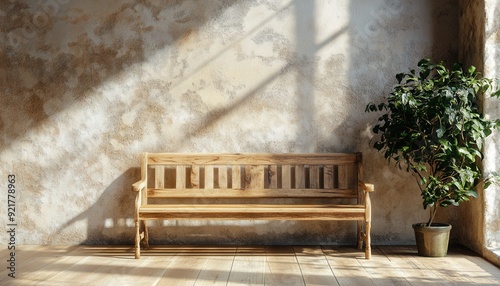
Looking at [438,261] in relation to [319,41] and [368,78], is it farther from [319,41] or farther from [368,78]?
[319,41]

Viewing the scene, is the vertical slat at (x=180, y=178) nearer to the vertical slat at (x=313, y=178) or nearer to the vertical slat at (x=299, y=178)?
the vertical slat at (x=299, y=178)

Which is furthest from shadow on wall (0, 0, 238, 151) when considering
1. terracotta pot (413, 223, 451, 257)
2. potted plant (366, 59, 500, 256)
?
terracotta pot (413, 223, 451, 257)

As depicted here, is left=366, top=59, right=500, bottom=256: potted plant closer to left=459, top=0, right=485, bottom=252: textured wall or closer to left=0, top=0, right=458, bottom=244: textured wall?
left=459, top=0, right=485, bottom=252: textured wall

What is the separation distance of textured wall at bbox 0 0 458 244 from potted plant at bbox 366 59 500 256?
1.45ft

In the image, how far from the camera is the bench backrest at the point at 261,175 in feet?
A: 16.4

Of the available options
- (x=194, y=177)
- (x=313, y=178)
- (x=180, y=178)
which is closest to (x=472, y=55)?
(x=313, y=178)

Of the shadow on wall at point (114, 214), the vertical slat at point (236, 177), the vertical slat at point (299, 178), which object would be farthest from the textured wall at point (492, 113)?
the shadow on wall at point (114, 214)

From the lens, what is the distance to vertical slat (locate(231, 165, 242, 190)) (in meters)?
5.04

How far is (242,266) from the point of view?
14.0 ft

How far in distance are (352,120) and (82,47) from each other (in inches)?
101

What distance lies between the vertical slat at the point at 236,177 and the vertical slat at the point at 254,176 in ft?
0.21

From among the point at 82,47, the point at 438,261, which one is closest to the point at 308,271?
the point at 438,261

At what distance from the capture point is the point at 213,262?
442 centimetres

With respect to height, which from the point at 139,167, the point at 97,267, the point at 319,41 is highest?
the point at 319,41
